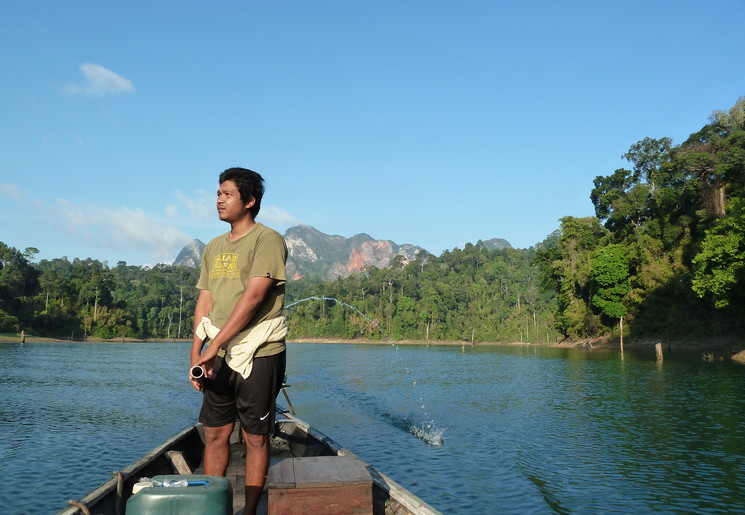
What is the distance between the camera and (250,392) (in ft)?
11.4

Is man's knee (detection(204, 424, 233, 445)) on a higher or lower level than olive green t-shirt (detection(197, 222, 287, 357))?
lower

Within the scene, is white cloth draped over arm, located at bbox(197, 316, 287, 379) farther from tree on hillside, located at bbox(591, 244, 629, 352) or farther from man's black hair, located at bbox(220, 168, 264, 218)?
tree on hillside, located at bbox(591, 244, 629, 352)

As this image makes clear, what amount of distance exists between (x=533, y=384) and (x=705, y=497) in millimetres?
18448

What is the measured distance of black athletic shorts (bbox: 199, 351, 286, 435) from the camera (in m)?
3.47

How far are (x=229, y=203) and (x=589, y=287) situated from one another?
67.8 metres

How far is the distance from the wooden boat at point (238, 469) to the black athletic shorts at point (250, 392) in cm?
42

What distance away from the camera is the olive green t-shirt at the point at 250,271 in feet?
11.5

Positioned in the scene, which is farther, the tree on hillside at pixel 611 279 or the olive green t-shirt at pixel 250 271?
the tree on hillside at pixel 611 279

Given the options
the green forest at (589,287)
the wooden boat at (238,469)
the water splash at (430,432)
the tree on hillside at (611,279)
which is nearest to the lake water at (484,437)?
the water splash at (430,432)

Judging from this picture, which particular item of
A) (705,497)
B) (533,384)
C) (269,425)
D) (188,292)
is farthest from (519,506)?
(188,292)

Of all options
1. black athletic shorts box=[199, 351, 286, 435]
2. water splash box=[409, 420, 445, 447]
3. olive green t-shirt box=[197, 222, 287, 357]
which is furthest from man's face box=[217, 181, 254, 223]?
water splash box=[409, 420, 445, 447]

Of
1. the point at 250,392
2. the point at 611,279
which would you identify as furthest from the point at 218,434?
the point at 611,279

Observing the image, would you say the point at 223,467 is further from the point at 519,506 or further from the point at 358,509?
the point at 519,506

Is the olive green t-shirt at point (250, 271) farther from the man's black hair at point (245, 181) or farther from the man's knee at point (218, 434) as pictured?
the man's knee at point (218, 434)
